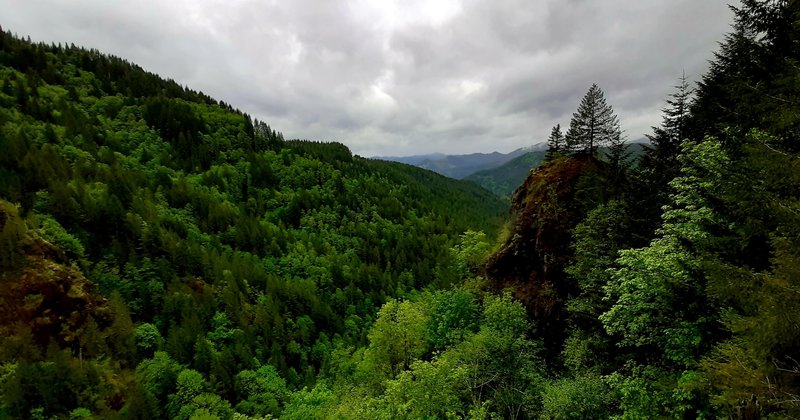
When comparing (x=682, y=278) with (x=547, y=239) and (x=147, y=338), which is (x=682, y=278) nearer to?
(x=547, y=239)

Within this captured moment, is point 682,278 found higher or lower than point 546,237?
lower

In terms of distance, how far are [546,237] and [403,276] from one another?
5067 cm

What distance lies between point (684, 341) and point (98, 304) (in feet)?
173

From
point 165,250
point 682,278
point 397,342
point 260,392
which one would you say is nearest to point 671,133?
point 682,278

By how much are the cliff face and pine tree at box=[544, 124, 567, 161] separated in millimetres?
6111

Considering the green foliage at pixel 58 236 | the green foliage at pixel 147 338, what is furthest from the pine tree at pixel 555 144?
the green foliage at pixel 58 236

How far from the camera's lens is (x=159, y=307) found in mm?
47094

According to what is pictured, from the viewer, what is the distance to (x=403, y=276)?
74125 millimetres

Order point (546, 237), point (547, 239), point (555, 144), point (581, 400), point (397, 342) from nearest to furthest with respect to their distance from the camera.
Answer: point (581, 400) < point (547, 239) < point (546, 237) < point (397, 342) < point (555, 144)

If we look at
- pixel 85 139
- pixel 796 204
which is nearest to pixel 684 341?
pixel 796 204

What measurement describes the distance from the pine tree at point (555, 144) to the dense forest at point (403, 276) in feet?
2.12

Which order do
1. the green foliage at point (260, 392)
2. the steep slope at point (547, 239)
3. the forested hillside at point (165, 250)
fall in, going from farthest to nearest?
the green foliage at point (260, 392) → the forested hillside at point (165, 250) → the steep slope at point (547, 239)

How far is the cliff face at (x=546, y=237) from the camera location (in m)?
24.8

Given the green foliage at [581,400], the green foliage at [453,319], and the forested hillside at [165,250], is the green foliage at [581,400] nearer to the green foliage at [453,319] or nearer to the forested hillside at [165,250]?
the green foliage at [453,319]
